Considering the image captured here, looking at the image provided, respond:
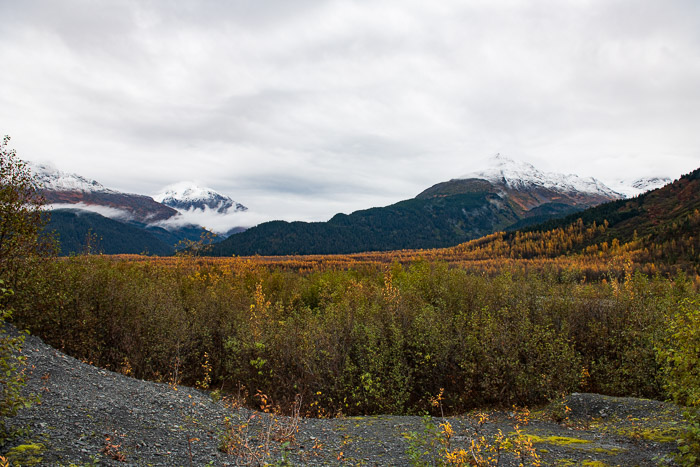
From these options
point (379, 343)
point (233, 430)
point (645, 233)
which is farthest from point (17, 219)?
point (645, 233)

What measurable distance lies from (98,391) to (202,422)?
4198 millimetres

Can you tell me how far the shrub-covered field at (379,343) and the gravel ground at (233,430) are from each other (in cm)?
325

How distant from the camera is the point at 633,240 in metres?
154

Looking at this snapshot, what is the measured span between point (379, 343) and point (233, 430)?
15515mm

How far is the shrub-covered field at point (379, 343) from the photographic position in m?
20.4

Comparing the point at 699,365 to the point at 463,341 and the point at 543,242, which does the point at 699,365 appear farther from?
the point at 543,242

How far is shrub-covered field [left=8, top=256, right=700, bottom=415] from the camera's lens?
66.9ft

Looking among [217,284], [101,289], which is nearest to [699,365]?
[101,289]

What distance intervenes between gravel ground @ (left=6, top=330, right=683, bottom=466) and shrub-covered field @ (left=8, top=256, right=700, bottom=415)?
3.25m

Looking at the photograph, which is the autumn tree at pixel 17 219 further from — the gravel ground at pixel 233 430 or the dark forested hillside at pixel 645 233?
the dark forested hillside at pixel 645 233

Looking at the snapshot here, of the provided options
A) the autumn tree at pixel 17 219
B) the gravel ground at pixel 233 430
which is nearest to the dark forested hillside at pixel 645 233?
the gravel ground at pixel 233 430

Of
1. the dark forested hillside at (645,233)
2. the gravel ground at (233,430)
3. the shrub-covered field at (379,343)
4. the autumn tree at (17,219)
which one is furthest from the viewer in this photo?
the dark forested hillside at (645,233)

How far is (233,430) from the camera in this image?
10828 millimetres

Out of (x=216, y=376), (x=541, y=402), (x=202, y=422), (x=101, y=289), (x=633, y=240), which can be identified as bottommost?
(x=216, y=376)
